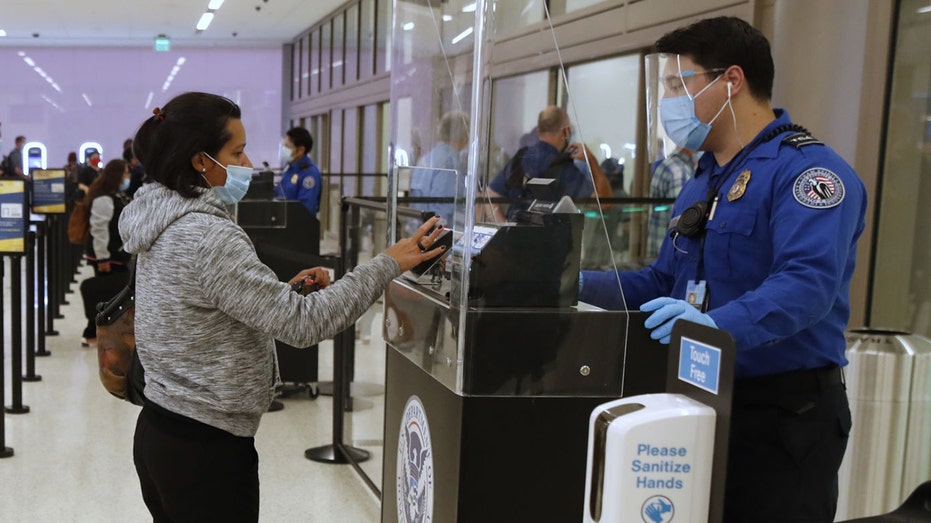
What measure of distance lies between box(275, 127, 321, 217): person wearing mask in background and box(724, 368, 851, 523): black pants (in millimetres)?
6127

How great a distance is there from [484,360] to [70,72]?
23.0 m

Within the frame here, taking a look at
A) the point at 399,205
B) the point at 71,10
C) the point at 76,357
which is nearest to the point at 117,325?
the point at 399,205

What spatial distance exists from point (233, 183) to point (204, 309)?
345mm

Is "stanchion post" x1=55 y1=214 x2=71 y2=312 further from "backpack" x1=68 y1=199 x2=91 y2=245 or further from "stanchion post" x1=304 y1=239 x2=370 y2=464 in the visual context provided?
"stanchion post" x1=304 y1=239 x2=370 y2=464

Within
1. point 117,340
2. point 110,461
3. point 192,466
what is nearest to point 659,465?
point 192,466

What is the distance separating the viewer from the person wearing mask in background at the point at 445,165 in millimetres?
2035

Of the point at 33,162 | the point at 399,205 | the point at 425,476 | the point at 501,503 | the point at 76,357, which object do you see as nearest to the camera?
the point at 501,503

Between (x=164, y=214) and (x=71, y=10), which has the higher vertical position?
(x=71, y=10)

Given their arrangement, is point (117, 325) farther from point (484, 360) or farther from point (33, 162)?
point (33, 162)

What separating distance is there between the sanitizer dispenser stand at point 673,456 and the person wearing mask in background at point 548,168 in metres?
0.82

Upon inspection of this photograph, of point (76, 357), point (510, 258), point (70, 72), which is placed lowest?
point (76, 357)

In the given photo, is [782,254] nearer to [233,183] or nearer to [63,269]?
[233,183]

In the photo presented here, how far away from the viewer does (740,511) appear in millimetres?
1606

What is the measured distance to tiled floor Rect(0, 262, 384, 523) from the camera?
3.73 m
